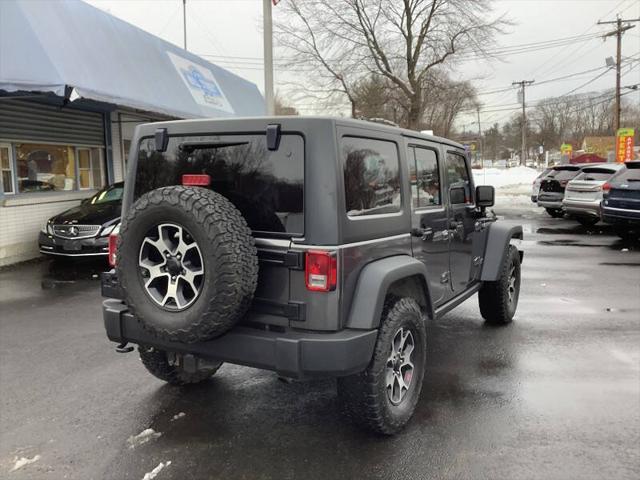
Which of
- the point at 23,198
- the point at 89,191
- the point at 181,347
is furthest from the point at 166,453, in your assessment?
the point at 89,191

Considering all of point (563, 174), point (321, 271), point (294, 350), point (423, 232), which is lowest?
point (294, 350)

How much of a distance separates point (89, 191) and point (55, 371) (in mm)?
9727

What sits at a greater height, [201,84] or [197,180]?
[201,84]

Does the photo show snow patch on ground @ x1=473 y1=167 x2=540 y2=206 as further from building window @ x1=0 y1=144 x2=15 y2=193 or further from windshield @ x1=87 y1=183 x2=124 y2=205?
building window @ x1=0 y1=144 x2=15 y2=193

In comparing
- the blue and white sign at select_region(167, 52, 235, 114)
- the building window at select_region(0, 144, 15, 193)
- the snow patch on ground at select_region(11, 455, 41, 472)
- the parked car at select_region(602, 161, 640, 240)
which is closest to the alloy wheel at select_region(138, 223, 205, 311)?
the snow patch on ground at select_region(11, 455, 41, 472)

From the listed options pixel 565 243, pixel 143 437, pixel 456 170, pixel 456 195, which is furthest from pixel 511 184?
pixel 143 437

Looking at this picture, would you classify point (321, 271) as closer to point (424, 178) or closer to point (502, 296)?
point (424, 178)

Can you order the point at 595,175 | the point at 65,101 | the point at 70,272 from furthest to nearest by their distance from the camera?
the point at 595,175 → the point at 65,101 → the point at 70,272

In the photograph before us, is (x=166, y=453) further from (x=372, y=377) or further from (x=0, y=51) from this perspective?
(x=0, y=51)

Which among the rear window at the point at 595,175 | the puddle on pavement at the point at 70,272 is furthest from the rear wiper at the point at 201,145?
the rear window at the point at 595,175

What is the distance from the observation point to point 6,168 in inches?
433

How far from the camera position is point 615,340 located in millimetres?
5582

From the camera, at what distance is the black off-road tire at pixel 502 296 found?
18.8 ft

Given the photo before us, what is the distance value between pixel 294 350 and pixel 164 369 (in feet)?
5.13
